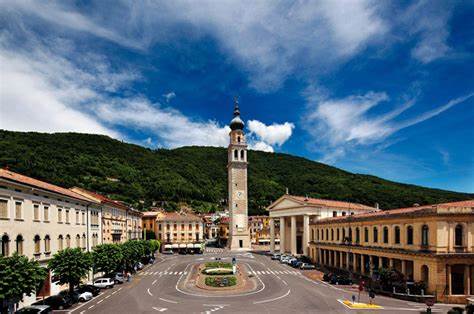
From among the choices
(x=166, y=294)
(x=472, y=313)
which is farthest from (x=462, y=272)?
(x=166, y=294)

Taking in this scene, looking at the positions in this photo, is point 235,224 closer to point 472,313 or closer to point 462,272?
point 462,272

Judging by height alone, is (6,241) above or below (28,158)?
below

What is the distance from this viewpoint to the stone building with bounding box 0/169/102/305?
3384 cm

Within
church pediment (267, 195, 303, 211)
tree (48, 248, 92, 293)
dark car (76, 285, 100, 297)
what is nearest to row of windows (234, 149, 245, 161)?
church pediment (267, 195, 303, 211)

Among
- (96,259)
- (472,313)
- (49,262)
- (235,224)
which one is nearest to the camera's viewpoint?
(472,313)

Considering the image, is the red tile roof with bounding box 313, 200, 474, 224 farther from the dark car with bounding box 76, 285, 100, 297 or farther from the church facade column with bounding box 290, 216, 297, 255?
the dark car with bounding box 76, 285, 100, 297

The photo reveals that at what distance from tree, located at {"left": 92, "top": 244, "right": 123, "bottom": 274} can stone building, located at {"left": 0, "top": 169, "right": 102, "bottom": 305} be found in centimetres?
354

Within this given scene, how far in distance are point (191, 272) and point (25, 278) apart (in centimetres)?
3981

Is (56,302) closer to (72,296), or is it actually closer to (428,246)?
(72,296)

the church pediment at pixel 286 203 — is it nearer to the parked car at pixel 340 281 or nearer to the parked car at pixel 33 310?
the parked car at pixel 340 281

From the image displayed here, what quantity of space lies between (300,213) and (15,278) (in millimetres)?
67564

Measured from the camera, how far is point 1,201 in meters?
33.0

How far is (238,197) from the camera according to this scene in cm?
11712

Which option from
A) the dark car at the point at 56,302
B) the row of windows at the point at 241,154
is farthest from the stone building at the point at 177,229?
the dark car at the point at 56,302
